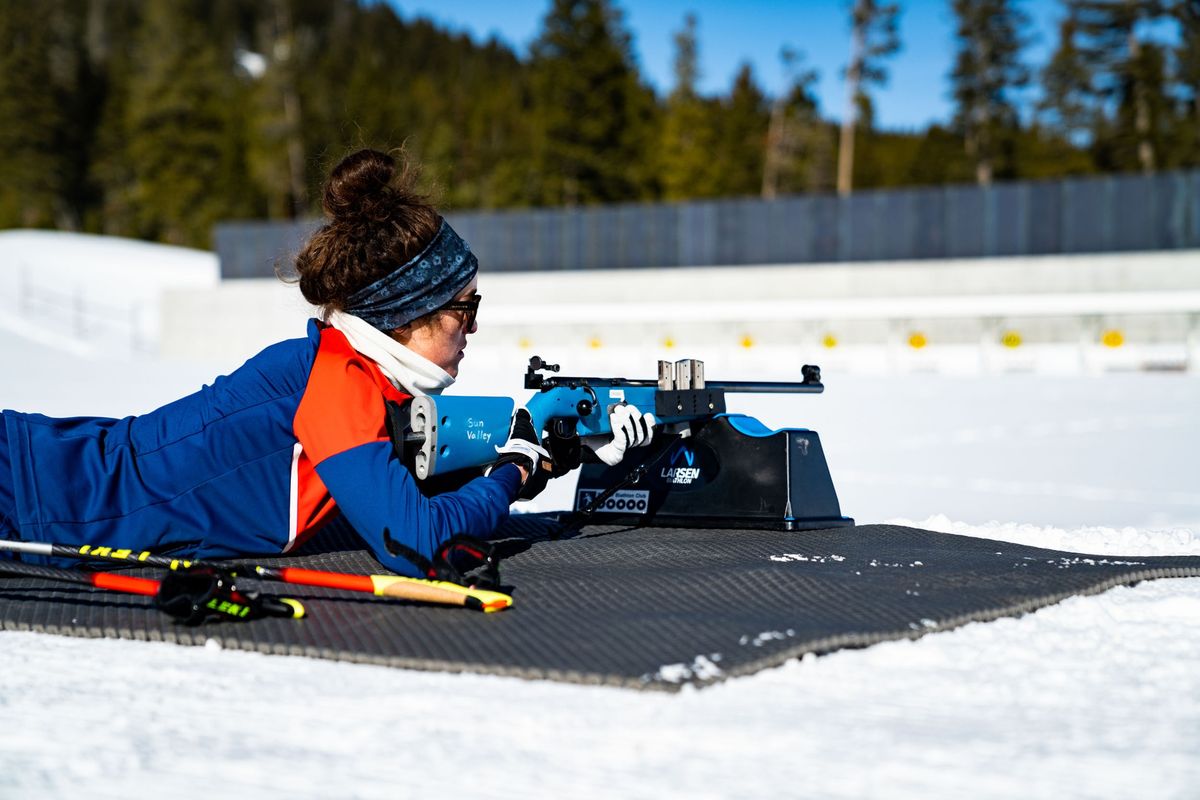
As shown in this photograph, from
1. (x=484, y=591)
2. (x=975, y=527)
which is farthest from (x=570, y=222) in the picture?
(x=484, y=591)

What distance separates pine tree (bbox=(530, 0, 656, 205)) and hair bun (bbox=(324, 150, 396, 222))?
5740 centimetres

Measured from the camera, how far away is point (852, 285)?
Result: 23797mm

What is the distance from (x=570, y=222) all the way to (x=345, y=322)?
22.8 meters

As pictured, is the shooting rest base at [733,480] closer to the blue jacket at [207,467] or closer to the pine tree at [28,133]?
the blue jacket at [207,467]

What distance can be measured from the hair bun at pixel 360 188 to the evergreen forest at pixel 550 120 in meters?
33.1

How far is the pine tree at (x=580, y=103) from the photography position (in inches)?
2376

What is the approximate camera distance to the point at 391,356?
156 inches

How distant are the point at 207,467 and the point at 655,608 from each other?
4.62 feet

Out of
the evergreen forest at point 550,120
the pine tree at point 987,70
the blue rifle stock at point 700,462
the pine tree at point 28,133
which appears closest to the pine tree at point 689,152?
the evergreen forest at point 550,120

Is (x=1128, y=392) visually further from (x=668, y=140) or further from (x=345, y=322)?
(x=668, y=140)

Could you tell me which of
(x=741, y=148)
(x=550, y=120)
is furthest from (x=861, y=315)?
(x=741, y=148)

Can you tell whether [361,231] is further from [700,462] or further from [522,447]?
[700,462]

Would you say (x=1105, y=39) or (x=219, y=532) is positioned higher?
(x=1105, y=39)

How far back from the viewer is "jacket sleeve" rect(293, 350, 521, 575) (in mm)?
3580
